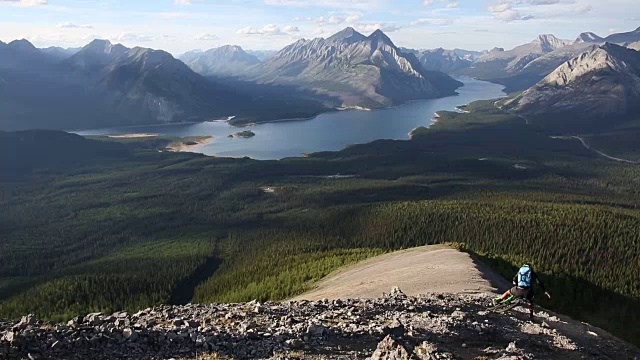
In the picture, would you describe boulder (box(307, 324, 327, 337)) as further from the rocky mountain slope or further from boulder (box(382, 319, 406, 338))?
boulder (box(382, 319, 406, 338))

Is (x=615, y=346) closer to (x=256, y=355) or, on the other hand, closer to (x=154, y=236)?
(x=256, y=355)

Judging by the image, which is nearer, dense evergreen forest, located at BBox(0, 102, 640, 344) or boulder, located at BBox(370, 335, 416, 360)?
boulder, located at BBox(370, 335, 416, 360)

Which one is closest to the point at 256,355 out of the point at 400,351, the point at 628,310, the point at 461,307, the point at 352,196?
the point at 400,351

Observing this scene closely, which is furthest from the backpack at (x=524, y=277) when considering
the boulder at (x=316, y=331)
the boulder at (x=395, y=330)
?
the boulder at (x=316, y=331)

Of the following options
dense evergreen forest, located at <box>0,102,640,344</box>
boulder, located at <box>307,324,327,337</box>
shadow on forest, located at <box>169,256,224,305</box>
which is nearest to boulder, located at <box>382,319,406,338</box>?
boulder, located at <box>307,324,327,337</box>

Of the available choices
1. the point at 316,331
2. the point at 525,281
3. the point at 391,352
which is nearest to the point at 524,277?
the point at 525,281
